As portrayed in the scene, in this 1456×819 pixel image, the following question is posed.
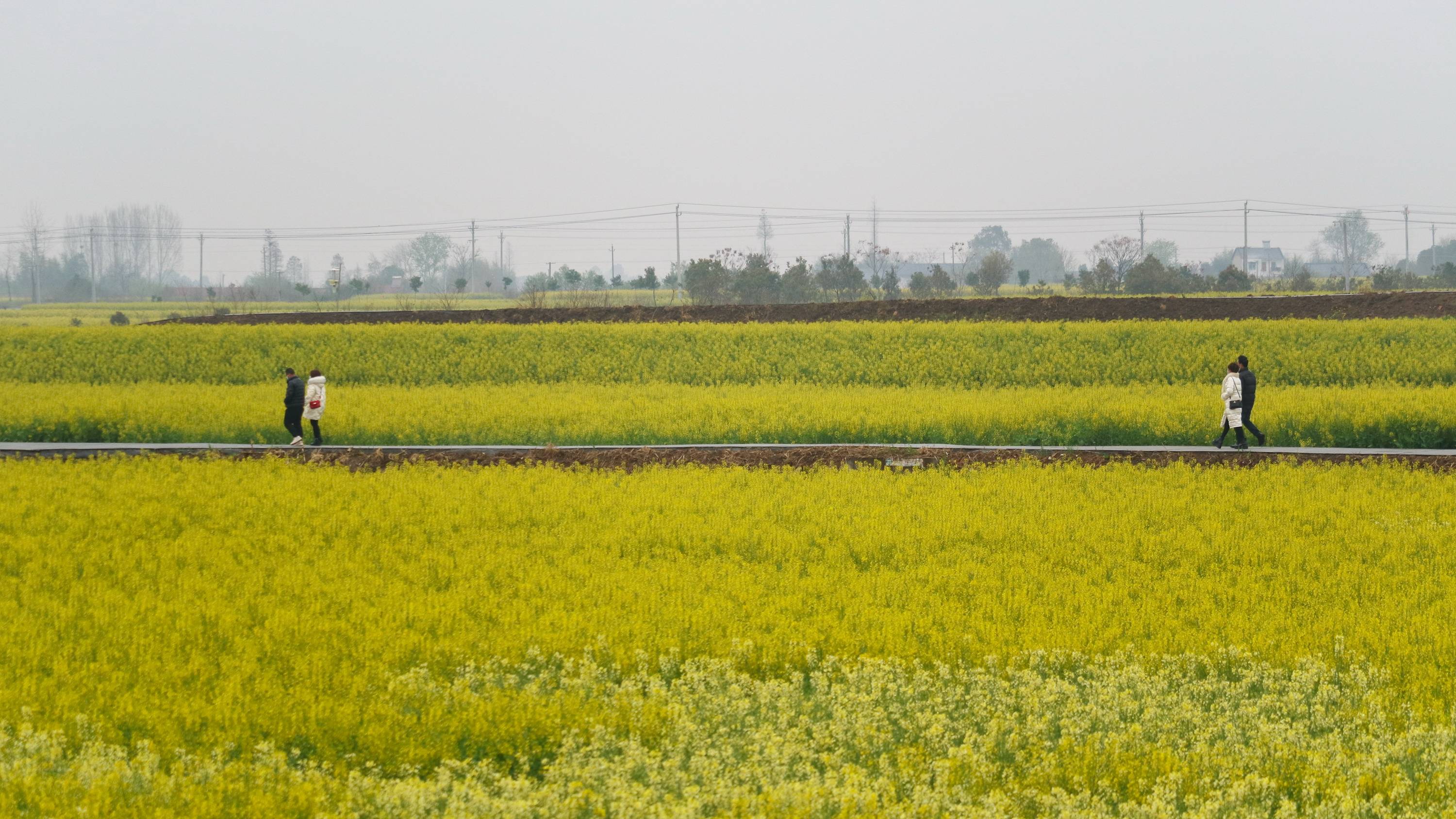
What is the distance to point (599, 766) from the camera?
642 centimetres

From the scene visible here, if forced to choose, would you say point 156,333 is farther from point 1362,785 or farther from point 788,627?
point 1362,785

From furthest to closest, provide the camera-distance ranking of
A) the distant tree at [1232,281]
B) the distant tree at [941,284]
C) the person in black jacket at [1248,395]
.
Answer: the distant tree at [941,284] < the distant tree at [1232,281] < the person in black jacket at [1248,395]

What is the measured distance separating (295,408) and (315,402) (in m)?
0.37

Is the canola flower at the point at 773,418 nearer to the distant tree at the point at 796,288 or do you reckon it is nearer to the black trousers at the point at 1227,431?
the black trousers at the point at 1227,431

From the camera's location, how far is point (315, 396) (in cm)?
2084

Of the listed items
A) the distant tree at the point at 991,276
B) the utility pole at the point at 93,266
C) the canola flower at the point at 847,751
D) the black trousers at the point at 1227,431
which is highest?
the utility pole at the point at 93,266

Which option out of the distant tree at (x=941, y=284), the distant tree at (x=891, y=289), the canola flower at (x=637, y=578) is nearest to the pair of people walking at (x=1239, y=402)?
the canola flower at (x=637, y=578)

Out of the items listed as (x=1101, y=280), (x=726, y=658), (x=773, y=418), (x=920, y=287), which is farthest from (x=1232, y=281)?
(x=726, y=658)

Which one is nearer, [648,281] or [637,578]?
[637,578]

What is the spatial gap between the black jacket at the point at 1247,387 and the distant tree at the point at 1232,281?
37901 mm

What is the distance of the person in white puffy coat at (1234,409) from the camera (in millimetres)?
18938

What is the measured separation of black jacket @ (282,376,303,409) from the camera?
20625 mm

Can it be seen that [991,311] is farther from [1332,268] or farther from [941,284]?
[1332,268]

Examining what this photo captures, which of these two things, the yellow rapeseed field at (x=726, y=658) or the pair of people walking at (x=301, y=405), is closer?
the yellow rapeseed field at (x=726, y=658)
